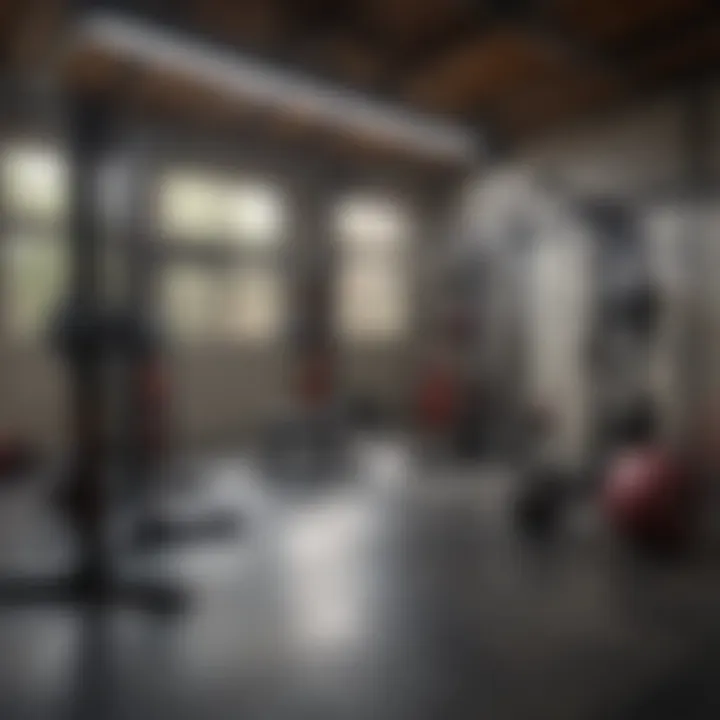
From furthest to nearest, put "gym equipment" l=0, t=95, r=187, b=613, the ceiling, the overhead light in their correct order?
1. "gym equipment" l=0, t=95, r=187, b=613
2. the ceiling
3. the overhead light

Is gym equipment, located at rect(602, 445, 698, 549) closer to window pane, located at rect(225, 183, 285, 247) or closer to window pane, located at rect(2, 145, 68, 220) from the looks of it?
window pane, located at rect(225, 183, 285, 247)

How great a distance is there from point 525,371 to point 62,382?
1.10m

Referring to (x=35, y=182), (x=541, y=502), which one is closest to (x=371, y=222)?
(x=35, y=182)

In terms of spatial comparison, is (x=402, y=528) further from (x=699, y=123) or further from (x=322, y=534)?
(x=699, y=123)

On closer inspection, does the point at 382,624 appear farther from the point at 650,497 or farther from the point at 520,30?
the point at 520,30

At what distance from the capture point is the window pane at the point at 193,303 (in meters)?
1.26

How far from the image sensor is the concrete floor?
3.92ft

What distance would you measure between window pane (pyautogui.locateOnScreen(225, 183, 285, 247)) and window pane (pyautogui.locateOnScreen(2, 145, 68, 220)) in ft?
1.36

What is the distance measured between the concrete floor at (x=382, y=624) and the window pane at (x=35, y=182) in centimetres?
65

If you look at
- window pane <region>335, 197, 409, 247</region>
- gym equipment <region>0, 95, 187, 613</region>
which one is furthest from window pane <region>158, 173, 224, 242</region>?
gym equipment <region>0, 95, 187, 613</region>

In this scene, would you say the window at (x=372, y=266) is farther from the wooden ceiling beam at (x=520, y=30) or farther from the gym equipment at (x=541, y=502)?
the gym equipment at (x=541, y=502)

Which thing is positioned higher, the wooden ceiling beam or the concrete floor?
→ the wooden ceiling beam

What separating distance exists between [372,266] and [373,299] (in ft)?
0.19

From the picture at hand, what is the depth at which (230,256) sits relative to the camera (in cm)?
127
